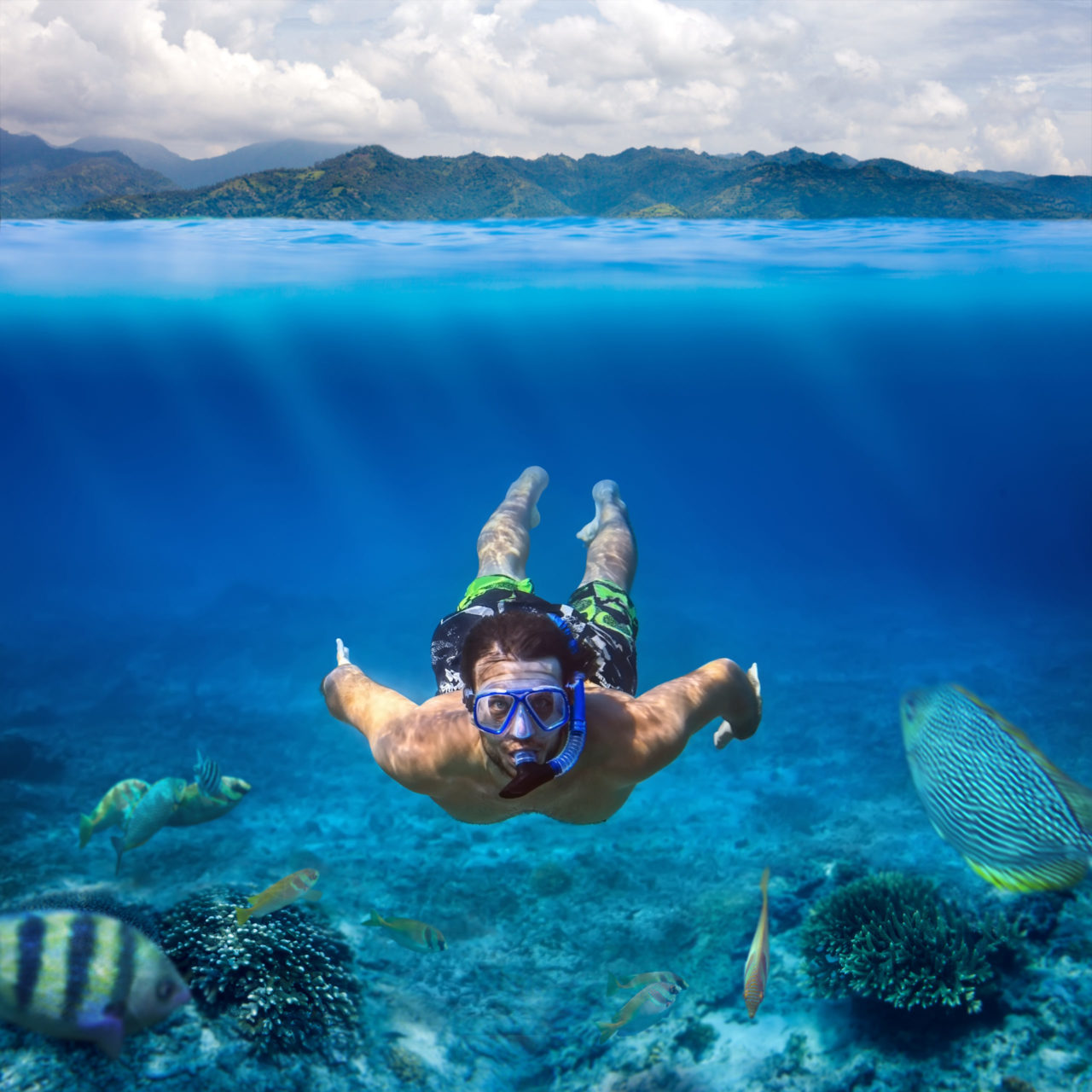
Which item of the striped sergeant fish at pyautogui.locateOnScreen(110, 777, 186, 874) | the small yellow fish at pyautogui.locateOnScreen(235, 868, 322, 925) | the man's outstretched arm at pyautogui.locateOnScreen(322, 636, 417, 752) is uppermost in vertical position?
the man's outstretched arm at pyautogui.locateOnScreen(322, 636, 417, 752)

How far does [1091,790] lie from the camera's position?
5.99 ft

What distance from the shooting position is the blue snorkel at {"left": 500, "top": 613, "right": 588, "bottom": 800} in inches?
110

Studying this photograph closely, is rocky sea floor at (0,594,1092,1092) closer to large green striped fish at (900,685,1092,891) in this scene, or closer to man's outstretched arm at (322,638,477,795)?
man's outstretched arm at (322,638,477,795)

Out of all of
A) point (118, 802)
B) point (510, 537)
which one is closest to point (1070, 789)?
point (510, 537)

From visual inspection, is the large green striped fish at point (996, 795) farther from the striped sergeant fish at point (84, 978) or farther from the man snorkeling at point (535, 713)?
the striped sergeant fish at point (84, 978)

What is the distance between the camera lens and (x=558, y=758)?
295cm

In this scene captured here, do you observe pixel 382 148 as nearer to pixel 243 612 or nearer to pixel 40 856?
pixel 243 612

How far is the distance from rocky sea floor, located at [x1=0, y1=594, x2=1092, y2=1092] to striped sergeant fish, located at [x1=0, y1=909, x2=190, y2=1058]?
145 inches

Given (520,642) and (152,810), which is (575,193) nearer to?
(152,810)

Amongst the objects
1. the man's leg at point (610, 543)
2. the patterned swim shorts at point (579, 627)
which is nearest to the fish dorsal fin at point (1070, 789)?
the patterned swim shorts at point (579, 627)

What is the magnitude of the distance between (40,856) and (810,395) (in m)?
63.4

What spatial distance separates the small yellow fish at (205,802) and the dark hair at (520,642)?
3326 millimetres

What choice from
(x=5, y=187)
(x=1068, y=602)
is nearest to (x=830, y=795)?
(x=1068, y=602)

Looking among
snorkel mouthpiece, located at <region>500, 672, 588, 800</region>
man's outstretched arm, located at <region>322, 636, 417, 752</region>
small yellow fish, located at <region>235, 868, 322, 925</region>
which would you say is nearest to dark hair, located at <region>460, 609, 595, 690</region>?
snorkel mouthpiece, located at <region>500, 672, 588, 800</region>
